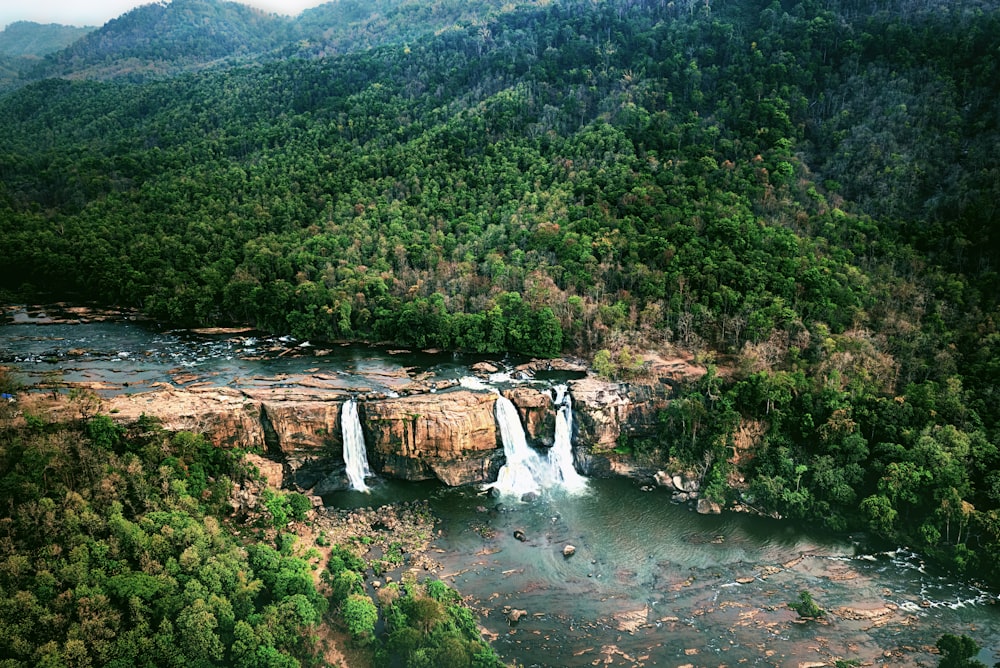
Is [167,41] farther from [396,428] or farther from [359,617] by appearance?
[359,617]

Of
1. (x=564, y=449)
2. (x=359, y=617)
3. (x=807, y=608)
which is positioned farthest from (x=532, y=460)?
(x=807, y=608)

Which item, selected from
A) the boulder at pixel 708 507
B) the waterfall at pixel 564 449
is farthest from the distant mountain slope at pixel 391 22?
the boulder at pixel 708 507

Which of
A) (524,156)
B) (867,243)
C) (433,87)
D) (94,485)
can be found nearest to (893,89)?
(867,243)

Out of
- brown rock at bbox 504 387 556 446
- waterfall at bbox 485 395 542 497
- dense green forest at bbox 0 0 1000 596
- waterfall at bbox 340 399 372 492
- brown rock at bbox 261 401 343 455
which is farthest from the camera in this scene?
brown rock at bbox 504 387 556 446

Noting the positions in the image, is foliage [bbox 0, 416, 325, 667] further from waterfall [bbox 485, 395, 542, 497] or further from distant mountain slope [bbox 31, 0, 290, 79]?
distant mountain slope [bbox 31, 0, 290, 79]

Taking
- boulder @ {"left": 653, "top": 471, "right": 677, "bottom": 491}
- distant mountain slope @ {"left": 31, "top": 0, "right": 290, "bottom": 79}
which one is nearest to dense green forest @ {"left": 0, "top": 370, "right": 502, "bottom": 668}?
boulder @ {"left": 653, "top": 471, "right": 677, "bottom": 491}

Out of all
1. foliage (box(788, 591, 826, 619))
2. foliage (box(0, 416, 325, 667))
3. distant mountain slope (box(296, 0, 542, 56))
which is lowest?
foliage (box(788, 591, 826, 619))
